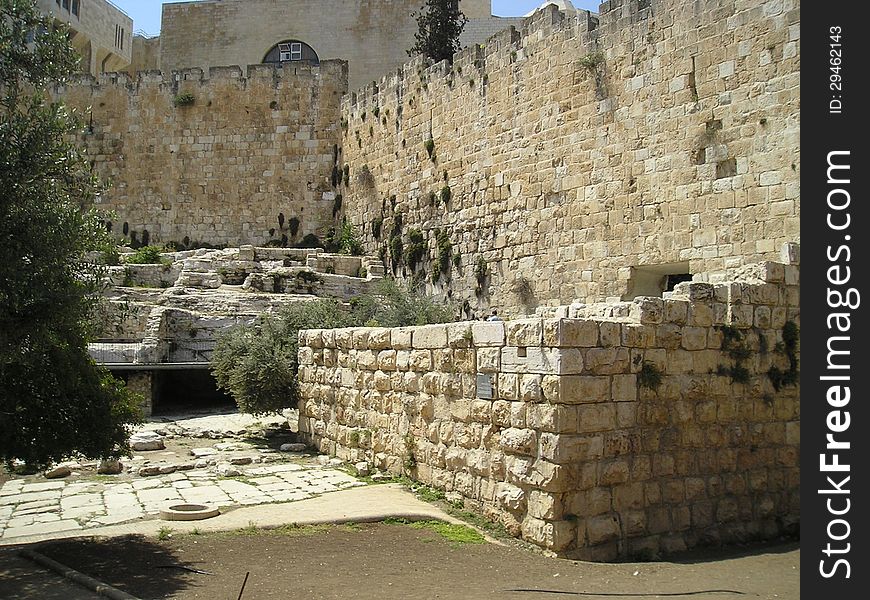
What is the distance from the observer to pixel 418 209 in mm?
21344

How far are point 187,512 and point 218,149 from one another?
67.3 ft

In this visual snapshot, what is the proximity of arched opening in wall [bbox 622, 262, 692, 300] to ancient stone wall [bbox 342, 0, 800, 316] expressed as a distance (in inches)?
1.5

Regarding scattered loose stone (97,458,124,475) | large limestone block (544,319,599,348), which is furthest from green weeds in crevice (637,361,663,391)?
scattered loose stone (97,458,124,475)

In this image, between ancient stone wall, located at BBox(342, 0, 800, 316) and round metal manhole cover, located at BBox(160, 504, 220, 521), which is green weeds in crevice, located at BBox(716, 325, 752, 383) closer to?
ancient stone wall, located at BBox(342, 0, 800, 316)

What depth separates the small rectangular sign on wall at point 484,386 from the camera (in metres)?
7.89

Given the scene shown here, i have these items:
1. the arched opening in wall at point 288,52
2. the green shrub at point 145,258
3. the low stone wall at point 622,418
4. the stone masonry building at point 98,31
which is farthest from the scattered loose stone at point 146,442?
the stone masonry building at point 98,31

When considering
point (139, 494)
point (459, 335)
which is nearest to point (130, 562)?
point (139, 494)

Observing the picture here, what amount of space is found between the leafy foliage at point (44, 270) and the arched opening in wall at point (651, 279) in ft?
32.3

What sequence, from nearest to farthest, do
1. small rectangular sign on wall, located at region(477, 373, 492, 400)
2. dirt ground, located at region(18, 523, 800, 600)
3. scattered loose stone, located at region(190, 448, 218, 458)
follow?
dirt ground, located at region(18, 523, 800, 600)
small rectangular sign on wall, located at region(477, 373, 492, 400)
scattered loose stone, located at region(190, 448, 218, 458)

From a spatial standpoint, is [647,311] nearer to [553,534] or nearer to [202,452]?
[553,534]

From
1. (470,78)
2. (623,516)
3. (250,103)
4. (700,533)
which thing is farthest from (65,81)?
(250,103)

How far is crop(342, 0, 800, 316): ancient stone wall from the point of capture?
13.0 m

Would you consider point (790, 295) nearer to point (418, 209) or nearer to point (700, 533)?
point (700, 533)
